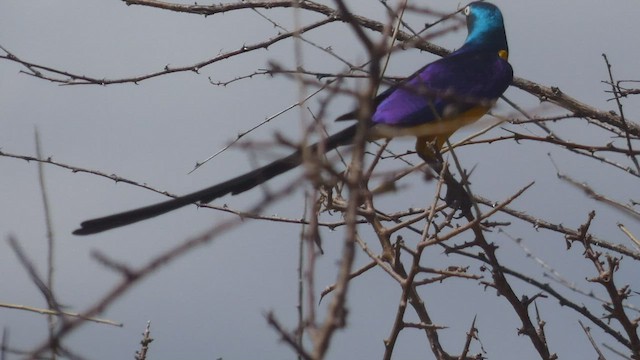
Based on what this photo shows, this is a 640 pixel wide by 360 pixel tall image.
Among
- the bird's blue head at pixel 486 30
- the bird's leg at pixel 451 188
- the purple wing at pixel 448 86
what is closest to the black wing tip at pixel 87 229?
the bird's leg at pixel 451 188

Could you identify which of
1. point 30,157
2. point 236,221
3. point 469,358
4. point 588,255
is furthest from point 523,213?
point 236,221

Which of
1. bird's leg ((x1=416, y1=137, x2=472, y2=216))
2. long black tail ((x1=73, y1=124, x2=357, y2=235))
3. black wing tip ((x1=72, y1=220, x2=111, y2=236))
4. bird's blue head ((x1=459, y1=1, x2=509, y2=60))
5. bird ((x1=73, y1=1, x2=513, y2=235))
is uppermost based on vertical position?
bird's blue head ((x1=459, y1=1, x2=509, y2=60))

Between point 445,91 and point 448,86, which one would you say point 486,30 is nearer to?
point 448,86

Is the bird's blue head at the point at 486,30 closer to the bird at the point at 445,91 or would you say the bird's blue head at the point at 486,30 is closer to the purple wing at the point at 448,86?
the bird at the point at 445,91

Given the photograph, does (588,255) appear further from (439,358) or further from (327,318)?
(327,318)

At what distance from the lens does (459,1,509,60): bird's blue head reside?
4297 millimetres

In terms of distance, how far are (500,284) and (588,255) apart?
9.0 inches

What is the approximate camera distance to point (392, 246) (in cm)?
211

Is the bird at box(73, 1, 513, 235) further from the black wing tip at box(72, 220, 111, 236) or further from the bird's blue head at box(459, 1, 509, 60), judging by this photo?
the black wing tip at box(72, 220, 111, 236)

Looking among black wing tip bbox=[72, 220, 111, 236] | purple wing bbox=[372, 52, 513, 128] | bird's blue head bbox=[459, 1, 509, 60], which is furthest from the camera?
bird's blue head bbox=[459, 1, 509, 60]

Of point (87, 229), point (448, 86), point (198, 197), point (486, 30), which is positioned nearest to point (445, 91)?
point (448, 86)

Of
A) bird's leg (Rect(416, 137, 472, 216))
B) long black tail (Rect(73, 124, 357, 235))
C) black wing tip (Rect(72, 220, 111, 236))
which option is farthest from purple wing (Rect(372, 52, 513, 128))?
black wing tip (Rect(72, 220, 111, 236))

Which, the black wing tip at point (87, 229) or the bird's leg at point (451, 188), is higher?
the bird's leg at point (451, 188)

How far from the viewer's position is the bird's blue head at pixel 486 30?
4.30 m
